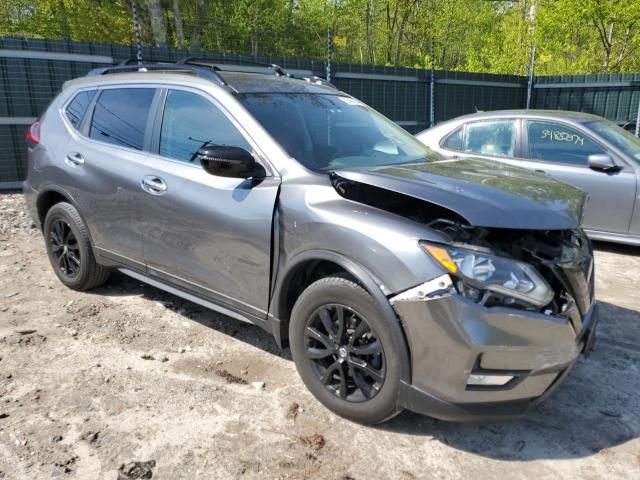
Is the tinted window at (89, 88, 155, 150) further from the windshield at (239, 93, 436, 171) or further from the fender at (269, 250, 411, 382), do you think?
the fender at (269, 250, 411, 382)

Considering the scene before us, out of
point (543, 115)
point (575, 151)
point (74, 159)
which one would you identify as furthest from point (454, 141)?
point (74, 159)

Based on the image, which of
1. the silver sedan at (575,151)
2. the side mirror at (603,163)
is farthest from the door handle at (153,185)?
the side mirror at (603,163)

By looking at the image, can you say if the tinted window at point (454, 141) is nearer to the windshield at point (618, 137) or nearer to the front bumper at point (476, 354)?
the windshield at point (618, 137)

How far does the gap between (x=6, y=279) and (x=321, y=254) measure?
3.73m

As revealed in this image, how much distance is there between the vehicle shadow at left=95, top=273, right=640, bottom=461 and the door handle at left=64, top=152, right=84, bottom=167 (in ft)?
6.71

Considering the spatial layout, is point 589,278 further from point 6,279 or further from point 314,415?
point 6,279

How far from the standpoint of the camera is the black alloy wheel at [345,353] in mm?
2660

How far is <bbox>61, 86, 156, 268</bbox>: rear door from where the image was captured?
383 centimetres

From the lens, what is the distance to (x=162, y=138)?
3701 mm

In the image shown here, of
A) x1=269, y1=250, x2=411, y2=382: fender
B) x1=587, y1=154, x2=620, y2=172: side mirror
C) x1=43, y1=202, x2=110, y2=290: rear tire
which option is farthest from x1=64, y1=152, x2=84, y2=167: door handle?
x1=587, y1=154, x2=620, y2=172: side mirror

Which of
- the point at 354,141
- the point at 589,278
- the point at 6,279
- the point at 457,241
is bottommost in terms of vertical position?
the point at 6,279

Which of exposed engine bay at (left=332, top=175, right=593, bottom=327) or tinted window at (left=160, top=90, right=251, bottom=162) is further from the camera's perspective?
tinted window at (left=160, top=90, right=251, bottom=162)

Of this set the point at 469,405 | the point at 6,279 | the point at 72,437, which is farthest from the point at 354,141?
the point at 6,279

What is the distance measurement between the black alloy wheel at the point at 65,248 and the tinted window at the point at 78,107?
0.86 m
